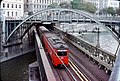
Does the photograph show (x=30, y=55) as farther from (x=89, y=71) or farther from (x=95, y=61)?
(x=89, y=71)

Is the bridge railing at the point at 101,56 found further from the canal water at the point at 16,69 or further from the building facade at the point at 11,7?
the building facade at the point at 11,7

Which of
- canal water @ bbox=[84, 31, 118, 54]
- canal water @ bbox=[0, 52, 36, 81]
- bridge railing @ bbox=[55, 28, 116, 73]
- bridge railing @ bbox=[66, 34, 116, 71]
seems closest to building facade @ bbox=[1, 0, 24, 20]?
canal water @ bbox=[0, 52, 36, 81]

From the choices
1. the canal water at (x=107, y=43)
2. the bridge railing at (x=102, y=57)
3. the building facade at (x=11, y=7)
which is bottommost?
the canal water at (x=107, y=43)

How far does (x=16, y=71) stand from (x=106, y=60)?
1481cm

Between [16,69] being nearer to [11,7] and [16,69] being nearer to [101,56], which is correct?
[101,56]

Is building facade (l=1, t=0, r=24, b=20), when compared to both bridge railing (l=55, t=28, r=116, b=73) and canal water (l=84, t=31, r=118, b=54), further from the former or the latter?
bridge railing (l=55, t=28, r=116, b=73)

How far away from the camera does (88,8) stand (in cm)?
10569

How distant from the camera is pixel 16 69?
3416cm

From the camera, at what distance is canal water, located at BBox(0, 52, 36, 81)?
2948 centimetres

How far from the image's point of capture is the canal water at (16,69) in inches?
1161

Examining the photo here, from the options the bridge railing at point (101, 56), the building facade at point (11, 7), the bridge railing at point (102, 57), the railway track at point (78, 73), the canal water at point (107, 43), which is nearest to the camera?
the railway track at point (78, 73)

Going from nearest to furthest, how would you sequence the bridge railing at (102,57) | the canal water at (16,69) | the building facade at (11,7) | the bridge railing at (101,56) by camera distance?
1. the bridge railing at (102,57)
2. the bridge railing at (101,56)
3. the canal water at (16,69)
4. the building facade at (11,7)

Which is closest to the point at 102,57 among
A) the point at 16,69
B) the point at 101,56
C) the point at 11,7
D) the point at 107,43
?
the point at 101,56

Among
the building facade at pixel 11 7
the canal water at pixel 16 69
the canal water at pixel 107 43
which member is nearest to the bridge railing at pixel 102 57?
the canal water at pixel 16 69
